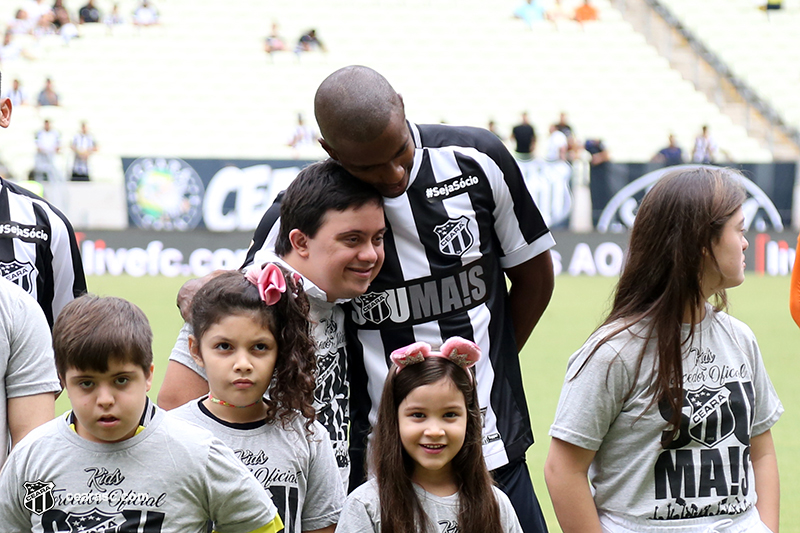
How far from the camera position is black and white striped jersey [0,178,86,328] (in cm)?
349

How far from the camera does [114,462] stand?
8.55 ft

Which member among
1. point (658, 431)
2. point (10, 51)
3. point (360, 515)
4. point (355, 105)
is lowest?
point (360, 515)

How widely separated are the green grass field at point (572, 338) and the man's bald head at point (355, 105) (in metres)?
2.80

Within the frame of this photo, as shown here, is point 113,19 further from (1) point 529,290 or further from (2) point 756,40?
(1) point 529,290

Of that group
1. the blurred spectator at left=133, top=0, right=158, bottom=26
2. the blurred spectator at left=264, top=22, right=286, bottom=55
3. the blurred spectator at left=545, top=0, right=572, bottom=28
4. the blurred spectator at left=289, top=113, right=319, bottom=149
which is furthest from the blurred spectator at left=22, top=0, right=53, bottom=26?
the blurred spectator at left=545, top=0, right=572, bottom=28

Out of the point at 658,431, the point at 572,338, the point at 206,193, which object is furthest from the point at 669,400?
the point at 206,193

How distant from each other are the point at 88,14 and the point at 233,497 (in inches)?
A: 1023

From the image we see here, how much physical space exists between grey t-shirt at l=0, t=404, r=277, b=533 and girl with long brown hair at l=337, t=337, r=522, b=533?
330 mm

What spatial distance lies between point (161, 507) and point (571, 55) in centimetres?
2538

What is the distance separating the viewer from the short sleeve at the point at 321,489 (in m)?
2.95

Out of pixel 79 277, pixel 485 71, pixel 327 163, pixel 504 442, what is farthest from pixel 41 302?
pixel 485 71

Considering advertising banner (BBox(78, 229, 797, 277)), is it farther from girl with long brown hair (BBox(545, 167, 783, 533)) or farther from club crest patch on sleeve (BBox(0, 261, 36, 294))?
girl with long brown hair (BBox(545, 167, 783, 533))

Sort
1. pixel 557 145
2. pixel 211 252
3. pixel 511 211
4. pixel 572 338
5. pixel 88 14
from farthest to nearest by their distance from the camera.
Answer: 1. pixel 88 14
2. pixel 557 145
3. pixel 211 252
4. pixel 572 338
5. pixel 511 211

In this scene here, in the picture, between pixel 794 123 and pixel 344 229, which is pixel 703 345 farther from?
pixel 794 123
